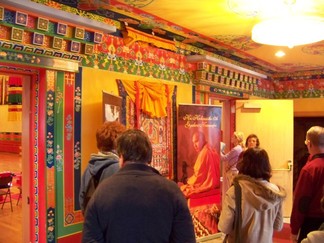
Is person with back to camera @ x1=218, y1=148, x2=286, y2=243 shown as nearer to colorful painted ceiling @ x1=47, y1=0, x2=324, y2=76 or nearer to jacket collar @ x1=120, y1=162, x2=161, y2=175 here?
jacket collar @ x1=120, y1=162, x2=161, y2=175

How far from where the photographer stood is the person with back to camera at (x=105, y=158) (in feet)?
6.91

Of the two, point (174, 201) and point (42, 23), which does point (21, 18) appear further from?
point (174, 201)

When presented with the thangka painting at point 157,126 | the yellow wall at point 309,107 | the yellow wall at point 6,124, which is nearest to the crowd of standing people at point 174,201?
the thangka painting at point 157,126

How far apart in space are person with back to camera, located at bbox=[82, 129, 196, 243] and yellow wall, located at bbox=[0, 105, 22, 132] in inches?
248

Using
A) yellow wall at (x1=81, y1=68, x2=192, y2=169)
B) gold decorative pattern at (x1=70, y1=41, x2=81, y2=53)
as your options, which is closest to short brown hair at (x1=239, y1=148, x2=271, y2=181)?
yellow wall at (x1=81, y1=68, x2=192, y2=169)

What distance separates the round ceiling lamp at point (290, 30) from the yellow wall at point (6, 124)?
5.88 metres

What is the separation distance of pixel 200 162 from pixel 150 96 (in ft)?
3.56

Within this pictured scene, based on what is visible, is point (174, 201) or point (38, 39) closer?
point (174, 201)

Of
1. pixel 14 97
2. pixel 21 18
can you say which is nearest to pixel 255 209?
pixel 21 18

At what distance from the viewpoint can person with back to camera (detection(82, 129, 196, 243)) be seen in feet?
4.81

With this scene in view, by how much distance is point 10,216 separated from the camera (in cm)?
554

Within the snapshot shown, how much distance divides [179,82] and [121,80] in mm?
959

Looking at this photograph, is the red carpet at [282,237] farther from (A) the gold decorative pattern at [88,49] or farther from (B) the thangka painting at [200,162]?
(A) the gold decorative pattern at [88,49]

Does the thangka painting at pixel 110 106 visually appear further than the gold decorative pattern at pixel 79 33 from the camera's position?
Yes
